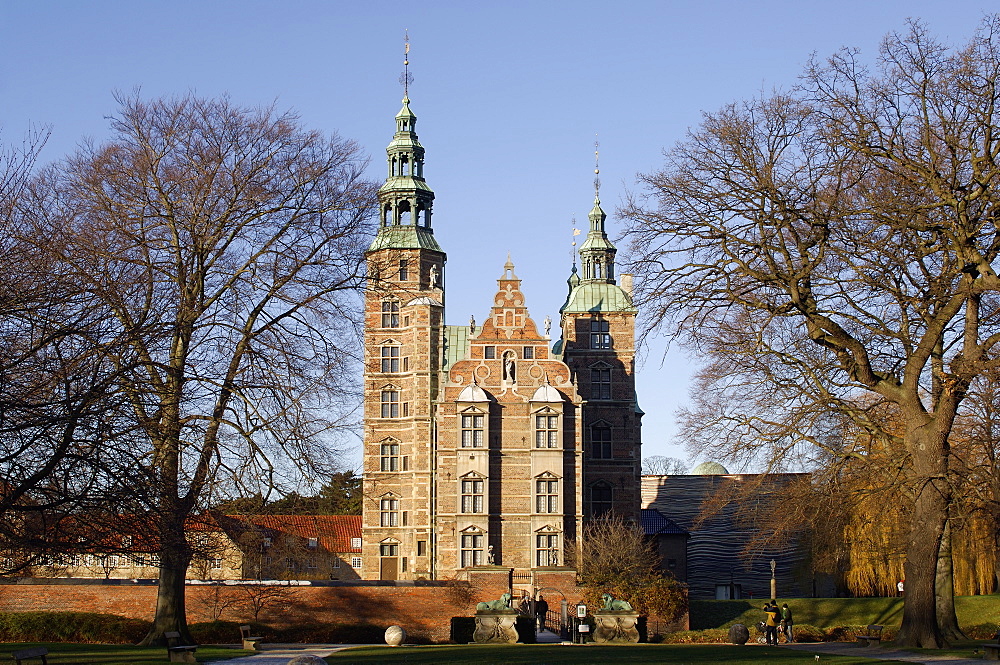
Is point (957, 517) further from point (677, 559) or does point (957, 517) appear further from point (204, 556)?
point (677, 559)

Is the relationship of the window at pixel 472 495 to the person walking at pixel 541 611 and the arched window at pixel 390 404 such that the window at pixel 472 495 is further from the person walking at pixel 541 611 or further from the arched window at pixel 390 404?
the person walking at pixel 541 611

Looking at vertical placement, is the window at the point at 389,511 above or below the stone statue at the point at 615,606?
above

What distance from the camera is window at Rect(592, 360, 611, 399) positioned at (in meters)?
53.7

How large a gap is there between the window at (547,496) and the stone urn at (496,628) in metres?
17.4

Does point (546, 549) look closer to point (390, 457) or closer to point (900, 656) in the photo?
point (390, 457)

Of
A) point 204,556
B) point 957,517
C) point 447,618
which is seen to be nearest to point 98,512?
point 204,556

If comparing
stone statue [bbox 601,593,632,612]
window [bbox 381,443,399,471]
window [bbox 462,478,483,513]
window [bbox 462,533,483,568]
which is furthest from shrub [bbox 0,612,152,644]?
window [bbox 381,443,399,471]

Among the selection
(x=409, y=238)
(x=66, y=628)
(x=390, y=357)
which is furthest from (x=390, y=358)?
(x=66, y=628)

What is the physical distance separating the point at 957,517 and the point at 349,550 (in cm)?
4315

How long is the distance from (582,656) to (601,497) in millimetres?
30565

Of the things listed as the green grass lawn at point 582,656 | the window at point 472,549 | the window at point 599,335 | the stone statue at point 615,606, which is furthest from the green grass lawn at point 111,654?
the window at point 599,335

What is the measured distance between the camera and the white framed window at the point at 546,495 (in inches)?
1917

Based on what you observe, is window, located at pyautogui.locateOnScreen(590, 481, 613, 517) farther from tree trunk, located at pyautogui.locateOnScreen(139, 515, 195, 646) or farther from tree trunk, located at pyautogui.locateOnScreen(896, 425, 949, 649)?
tree trunk, located at pyautogui.locateOnScreen(896, 425, 949, 649)

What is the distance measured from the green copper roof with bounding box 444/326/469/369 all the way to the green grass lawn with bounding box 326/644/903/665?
29.8 metres
